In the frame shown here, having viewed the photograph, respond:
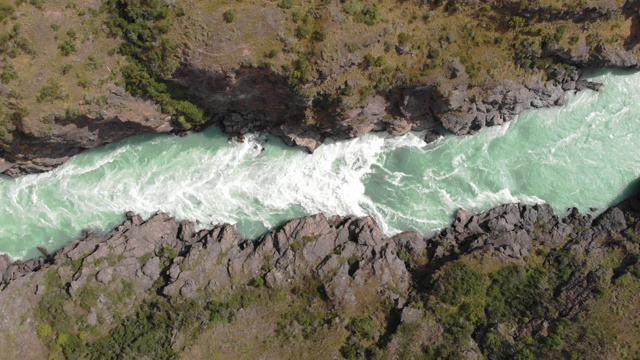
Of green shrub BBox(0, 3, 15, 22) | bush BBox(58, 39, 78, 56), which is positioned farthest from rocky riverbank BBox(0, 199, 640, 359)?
green shrub BBox(0, 3, 15, 22)

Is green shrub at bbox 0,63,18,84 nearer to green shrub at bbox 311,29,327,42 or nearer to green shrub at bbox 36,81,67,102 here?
green shrub at bbox 36,81,67,102

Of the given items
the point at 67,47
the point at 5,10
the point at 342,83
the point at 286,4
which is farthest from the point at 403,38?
the point at 5,10

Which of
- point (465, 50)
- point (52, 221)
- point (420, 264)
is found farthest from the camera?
point (52, 221)

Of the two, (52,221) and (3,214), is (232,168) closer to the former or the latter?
(52,221)

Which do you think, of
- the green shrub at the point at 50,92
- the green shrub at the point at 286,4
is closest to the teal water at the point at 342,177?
the green shrub at the point at 50,92

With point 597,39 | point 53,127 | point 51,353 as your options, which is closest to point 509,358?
point 597,39
